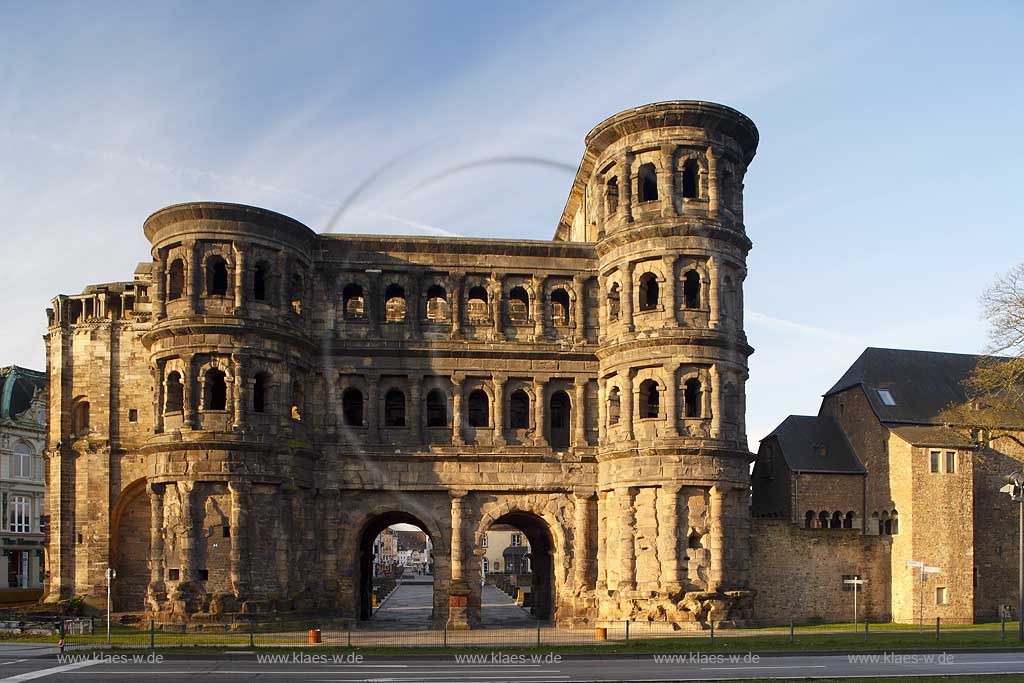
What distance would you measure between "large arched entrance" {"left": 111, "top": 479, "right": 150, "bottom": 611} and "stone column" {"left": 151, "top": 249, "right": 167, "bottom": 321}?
29.8ft

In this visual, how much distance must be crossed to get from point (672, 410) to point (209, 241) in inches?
817

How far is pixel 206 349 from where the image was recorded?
1662 inches

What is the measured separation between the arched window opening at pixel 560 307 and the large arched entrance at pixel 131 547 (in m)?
20.7

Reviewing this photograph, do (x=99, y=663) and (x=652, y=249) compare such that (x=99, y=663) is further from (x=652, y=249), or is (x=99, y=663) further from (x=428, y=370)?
(x=652, y=249)

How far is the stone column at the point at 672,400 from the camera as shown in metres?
42.8

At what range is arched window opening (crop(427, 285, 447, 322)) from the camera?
47.3m

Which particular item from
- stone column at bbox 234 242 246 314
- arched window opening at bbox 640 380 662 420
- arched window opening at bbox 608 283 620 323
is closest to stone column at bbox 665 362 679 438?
arched window opening at bbox 640 380 662 420

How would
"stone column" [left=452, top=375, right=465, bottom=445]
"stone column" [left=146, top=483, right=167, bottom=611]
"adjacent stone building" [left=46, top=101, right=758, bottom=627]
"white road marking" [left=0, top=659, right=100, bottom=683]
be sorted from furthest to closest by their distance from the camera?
1. "stone column" [left=452, top=375, right=465, bottom=445]
2. "adjacent stone building" [left=46, top=101, right=758, bottom=627]
3. "stone column" [left=146, top=483, right=167, bottom=611]
4. "white road marking" [left=0, top=659, right=100, bottom=683]

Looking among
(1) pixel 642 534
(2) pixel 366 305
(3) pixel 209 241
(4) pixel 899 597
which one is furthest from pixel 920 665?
(3) pixel 209 241

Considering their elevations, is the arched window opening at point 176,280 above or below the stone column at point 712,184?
below

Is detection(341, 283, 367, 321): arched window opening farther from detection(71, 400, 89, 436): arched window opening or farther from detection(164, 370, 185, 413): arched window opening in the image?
detection(71, 400, 89, 436): arched window opening

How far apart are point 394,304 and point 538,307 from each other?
6.83 m

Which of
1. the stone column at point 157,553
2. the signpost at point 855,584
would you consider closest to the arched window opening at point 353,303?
the stone column at point 157,553

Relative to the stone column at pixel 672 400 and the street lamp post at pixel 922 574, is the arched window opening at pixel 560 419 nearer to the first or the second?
the stone column at pixel 672 400
